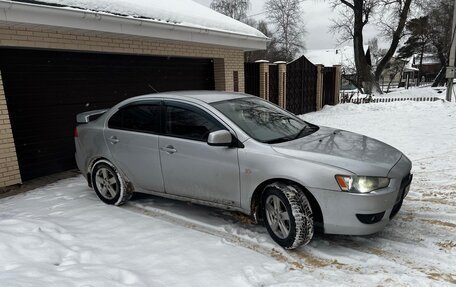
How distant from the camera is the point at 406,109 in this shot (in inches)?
560

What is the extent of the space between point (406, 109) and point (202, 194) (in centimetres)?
1261

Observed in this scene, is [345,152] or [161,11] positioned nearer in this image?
[345,152]

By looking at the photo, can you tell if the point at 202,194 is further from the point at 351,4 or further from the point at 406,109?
the point at 351,4

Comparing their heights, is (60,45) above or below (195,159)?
above

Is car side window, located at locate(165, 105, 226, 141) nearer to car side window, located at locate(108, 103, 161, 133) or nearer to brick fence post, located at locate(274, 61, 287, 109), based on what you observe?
car side window, located at locate(108, 103, 161, 133)

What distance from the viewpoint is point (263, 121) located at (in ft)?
13.9

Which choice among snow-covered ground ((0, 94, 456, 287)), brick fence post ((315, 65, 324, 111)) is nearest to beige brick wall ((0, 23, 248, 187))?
snow-covered ground ((0, 94, 456, 287))

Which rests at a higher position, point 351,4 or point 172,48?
point 351,4

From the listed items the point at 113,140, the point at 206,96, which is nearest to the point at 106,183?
the point at 113,140

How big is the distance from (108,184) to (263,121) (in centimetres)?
223

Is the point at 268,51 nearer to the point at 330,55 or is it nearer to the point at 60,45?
the point at 330,55

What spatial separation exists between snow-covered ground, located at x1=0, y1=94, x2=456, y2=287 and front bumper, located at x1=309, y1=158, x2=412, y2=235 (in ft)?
0.99

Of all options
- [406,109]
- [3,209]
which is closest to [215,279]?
[3,209]

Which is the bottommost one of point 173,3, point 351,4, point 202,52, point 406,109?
point 406,109
